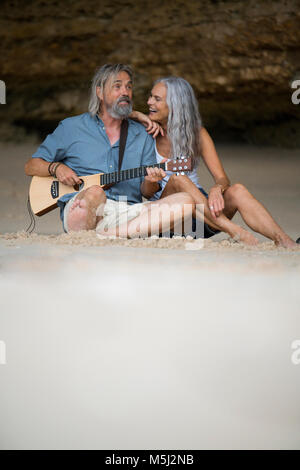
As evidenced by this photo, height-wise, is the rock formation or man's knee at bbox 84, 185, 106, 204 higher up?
the rock formation

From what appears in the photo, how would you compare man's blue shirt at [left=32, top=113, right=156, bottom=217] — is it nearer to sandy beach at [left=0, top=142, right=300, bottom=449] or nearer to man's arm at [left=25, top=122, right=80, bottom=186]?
man's arm at [left=25, top=122, right=80, bottom=186]

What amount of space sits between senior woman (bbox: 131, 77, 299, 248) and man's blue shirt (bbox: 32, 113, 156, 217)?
65 mm

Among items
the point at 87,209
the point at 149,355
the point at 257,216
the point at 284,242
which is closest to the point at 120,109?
the point at 87,209

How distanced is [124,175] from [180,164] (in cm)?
22

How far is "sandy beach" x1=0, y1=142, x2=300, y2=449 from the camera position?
1.61 m

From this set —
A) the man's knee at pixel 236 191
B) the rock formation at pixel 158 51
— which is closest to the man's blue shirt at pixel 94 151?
the man's knee at pixel 236 191

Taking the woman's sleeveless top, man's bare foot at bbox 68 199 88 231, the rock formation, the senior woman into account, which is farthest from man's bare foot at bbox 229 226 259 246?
the rock formation

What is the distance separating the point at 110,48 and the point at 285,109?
1.23 meters

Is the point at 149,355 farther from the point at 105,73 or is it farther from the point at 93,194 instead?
the point at 105,73

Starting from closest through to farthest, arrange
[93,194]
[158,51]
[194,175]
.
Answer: [93,194] < [194,175] < [158,51]

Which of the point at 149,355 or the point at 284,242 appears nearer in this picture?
the point at 149,355

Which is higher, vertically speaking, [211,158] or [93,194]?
[211,158]

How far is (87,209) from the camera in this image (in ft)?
8.55

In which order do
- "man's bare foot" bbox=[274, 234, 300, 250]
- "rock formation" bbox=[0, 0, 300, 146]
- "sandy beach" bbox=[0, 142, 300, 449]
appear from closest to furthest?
"sandy beach" bbox=[0, 142, 300, 449], "man's bare foot" bbox=[274, 234, 300, 250], "rock formation" bbox=[0, 0, 300, 146]
